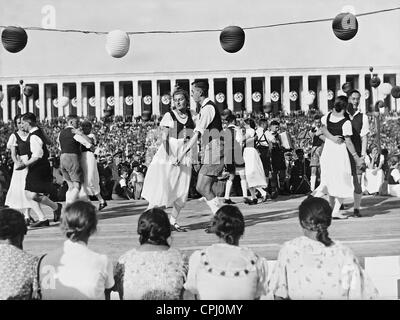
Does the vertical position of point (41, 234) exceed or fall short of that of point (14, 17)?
it falls short

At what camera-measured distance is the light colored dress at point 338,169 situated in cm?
836

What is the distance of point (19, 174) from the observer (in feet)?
29.5

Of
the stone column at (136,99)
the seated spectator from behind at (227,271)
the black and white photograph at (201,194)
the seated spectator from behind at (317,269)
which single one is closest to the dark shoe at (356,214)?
the black and white photograph at (201,194)

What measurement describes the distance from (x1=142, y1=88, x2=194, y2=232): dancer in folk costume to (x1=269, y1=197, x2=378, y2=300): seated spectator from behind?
3795mm

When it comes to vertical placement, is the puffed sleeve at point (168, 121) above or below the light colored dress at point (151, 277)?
above

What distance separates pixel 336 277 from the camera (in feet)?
12.5

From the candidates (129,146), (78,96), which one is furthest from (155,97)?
(129,146)

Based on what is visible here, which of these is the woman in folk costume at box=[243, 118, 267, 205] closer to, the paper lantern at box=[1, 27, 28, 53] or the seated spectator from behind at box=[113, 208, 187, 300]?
the paper lantern at box=[1, 27, 28, 53]

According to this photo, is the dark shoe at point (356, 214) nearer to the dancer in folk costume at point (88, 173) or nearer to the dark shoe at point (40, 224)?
the dancer in folk costume at point (88, 173)

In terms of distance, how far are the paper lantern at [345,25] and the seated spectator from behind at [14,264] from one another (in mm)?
6806

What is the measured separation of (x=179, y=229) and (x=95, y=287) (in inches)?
155

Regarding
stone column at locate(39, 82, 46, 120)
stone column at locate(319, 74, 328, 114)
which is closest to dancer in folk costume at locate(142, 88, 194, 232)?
stone column at locate(39, 82, 46, 120)
